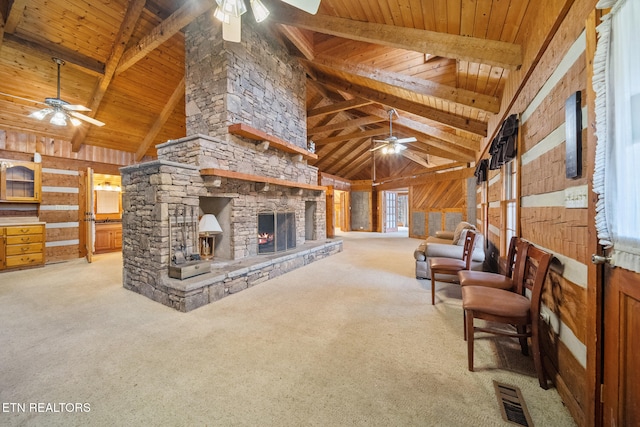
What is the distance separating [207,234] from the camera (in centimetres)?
393

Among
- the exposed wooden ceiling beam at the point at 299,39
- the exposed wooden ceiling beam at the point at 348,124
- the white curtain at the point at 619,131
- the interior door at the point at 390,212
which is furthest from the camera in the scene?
the interior door at the point at 390,212

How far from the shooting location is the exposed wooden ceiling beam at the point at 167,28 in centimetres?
364

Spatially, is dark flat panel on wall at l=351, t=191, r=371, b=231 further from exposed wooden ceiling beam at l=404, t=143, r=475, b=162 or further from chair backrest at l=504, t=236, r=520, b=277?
chair backrest at l=504, t=236, r=520, b=277

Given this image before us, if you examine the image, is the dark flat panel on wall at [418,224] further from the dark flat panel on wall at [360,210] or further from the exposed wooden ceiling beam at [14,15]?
the exposed wooden ceiling beam at [14,15]

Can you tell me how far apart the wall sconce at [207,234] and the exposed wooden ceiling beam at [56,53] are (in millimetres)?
3769

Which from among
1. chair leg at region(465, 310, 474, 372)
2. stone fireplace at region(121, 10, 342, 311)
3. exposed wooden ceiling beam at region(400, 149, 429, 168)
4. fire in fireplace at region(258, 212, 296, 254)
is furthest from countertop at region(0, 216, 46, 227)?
exposed wooden ceiling beam at region(400, 149, 429, 168)

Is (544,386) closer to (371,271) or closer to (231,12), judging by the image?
(371,271)

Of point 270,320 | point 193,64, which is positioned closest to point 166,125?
point 193,64

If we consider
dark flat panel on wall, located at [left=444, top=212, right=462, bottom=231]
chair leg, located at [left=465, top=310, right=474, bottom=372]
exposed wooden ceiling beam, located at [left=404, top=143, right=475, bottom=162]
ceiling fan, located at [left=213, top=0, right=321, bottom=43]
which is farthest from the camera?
dark flat panel on wall, located at [left=444, top=212, right=462, bottom=231]

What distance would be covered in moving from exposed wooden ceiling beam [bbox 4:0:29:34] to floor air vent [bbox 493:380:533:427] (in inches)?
273

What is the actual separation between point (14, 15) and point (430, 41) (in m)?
5.77

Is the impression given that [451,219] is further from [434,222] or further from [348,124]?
[348,124]

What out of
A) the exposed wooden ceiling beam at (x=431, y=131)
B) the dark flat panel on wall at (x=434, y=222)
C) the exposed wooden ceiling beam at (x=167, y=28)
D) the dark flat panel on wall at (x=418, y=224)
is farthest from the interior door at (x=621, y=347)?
the dark flat panel on wall at (x=418, y=224)

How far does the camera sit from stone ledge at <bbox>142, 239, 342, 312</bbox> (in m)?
2.92
